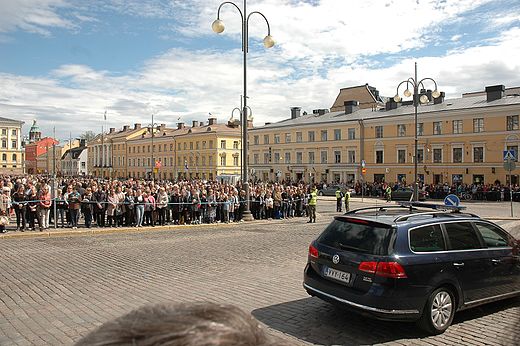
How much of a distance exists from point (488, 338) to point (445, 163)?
53.4 meters

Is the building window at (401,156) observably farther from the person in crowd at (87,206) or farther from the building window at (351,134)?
the person in crowd at (87,206)

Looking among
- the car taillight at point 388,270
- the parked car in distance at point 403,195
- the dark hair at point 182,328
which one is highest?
the dark hair at point 182,328

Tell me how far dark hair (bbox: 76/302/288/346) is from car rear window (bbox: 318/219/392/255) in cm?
510

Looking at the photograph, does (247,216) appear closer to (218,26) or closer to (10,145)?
(218,26)

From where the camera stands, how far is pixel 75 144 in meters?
151

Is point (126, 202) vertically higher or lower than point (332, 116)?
lower

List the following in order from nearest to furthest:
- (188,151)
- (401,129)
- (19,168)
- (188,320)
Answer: (188,320)
(401,129)
(188,151)
(19,168)

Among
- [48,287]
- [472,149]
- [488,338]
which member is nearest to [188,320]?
[488,338]

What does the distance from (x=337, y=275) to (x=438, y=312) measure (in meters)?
1.41

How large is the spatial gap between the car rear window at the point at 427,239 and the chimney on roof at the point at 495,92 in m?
54.2

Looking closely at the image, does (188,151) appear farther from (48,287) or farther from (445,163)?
(48,287)

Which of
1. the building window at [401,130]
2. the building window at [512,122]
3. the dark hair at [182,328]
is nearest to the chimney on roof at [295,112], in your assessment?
the building window at [401,130]

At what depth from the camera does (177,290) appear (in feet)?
27.1

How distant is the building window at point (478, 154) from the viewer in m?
52.6
